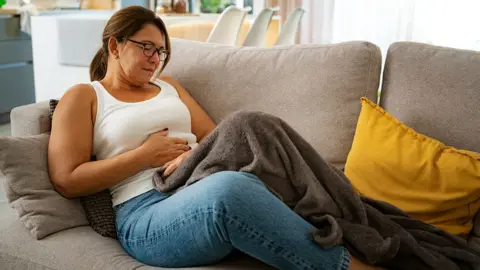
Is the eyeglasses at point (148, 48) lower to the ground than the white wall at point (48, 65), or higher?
higher

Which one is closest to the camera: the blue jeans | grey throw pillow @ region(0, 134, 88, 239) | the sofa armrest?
the blue jeans

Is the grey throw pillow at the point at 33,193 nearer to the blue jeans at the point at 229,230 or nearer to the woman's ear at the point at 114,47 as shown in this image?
the blue jeans at the point at 229,230

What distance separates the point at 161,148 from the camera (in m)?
1.60

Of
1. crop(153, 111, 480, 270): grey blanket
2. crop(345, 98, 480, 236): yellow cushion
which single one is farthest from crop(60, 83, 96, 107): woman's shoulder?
crop(345, 98, 480, 236): yellow cushion

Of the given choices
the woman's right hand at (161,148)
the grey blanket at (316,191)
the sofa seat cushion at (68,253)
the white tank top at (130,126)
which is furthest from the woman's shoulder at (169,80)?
the sofa seat cushion at (68,253)

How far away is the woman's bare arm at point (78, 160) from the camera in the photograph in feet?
5.00

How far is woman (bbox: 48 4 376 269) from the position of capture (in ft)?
4.02

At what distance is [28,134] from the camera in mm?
1718

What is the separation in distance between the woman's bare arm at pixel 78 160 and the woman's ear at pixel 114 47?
0.78ft

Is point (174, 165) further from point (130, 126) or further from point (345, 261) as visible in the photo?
point (345, 261)

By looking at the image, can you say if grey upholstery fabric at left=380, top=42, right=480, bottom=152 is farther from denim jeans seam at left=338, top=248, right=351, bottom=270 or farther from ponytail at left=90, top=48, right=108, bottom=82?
ponytail at left=90, top=48, right=108, bottom=82

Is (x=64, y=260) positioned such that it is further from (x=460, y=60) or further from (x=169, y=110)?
(x=460, y=60)

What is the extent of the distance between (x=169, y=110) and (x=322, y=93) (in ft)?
1.58

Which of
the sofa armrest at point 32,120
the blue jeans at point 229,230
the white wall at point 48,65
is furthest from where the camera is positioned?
the white wall at point 48,65
